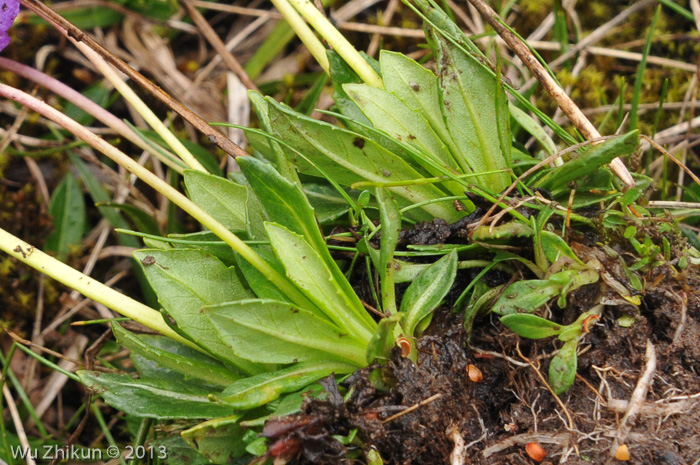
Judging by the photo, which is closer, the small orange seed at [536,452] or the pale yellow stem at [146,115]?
the small orange seed at [536,452]

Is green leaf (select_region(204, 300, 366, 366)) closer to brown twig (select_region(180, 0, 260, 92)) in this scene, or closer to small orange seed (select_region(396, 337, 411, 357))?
small orange seed (select_region(396, 337, 411, 357))

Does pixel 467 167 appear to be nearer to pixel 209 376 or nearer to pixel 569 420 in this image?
pixel 569 420

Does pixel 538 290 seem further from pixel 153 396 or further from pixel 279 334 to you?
pixel 153 396

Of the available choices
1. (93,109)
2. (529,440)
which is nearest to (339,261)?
(529,440)

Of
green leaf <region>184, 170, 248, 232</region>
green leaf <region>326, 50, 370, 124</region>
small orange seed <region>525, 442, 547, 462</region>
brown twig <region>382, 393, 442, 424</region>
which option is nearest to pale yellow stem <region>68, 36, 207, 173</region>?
green leaf <region>184, 170, 248, 232</region>

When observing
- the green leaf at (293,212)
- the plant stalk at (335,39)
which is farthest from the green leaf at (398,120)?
the green leaf at (293,212)

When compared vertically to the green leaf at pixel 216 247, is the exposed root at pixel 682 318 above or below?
below

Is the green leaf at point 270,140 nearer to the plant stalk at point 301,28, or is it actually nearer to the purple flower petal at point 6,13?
the plant stalk at point 301,28
